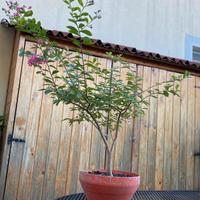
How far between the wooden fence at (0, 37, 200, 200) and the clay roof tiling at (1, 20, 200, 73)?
119 millimetres

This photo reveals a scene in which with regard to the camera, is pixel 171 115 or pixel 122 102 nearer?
pixel 122 102

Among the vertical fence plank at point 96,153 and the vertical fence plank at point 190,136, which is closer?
the vertical fence plank at point 96,153

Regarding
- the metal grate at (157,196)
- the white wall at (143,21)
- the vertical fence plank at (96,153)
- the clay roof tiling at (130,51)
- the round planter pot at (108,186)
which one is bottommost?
the metal grate at (157,196)

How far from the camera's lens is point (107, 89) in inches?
57.3

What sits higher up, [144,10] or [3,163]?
[144,10]

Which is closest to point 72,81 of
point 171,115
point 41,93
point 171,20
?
point 41,93

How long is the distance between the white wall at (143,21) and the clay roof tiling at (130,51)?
788 millimetres

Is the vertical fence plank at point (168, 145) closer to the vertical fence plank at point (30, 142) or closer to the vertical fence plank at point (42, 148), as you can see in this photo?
the vertical fence plank at point (42, 148)

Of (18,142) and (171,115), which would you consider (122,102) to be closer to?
(18,142)

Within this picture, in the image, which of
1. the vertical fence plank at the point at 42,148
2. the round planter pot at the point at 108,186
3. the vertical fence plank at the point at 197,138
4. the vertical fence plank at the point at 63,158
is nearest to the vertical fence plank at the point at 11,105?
the vertical fence plank at the point at 42,148

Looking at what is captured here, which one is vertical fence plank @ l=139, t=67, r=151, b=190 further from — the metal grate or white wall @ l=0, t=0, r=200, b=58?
white wall @ l=0, t=0, r=200, b=58

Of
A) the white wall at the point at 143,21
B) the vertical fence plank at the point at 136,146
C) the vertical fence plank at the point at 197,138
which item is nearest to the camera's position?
the vertical fence plank at the point at 136,146

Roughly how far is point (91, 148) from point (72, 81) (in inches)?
50.2

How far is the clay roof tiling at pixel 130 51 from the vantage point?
7.90ft
